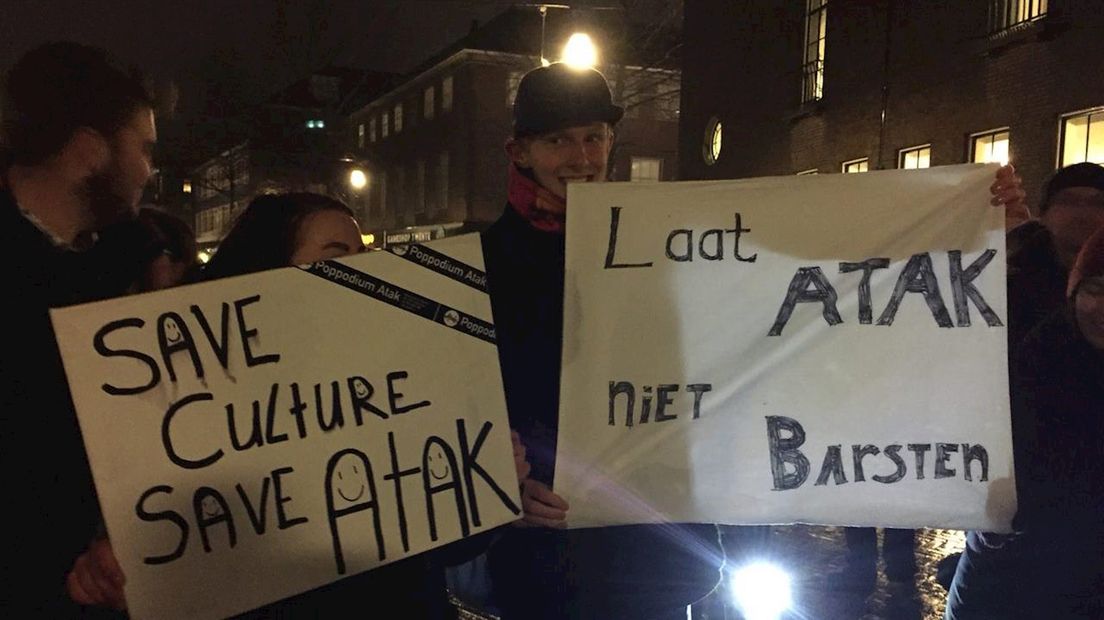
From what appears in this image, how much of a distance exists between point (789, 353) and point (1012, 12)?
30.8ft

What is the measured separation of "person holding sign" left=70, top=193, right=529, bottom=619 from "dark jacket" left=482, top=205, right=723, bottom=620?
13 cm

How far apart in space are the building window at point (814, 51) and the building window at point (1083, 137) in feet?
15.1

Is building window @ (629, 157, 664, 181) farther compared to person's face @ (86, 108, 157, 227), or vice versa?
building window @ (629, 157, 664, 181)

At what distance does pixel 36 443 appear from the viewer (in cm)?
168

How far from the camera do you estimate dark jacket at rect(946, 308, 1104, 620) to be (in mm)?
1969

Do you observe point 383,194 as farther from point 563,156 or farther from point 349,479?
point 349,479

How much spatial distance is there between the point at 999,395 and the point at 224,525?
186 centimetres

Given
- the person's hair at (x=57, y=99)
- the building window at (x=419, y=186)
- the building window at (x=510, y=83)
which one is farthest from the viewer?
the building window at (x=419, y=186)

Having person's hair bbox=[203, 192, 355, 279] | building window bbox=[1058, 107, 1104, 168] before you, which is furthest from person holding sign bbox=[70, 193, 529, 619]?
building window bbox=[1058, 107, 1104, 168]

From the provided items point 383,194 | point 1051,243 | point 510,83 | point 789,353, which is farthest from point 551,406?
point 383,194

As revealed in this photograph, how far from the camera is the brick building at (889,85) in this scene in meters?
8.71

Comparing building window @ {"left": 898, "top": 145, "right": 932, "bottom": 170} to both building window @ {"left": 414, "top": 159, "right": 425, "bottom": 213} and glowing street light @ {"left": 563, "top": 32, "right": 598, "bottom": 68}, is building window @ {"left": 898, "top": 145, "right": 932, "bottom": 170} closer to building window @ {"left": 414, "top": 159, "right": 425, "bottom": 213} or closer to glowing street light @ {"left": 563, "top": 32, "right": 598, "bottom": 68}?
glowing street light @ {"left": 563, "top": 32, "right": 598, "bottom": 68}

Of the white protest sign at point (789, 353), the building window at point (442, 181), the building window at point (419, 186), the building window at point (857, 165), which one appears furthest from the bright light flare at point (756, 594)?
the building window at point (419, 186)

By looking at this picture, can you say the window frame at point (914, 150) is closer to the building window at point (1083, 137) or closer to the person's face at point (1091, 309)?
the building window at point (1083, 137)
